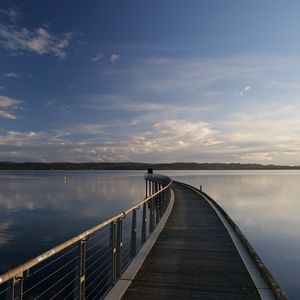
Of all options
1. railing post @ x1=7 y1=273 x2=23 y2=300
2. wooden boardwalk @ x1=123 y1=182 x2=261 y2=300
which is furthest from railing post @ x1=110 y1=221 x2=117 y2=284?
railing post @ x1=7 y1=273 x2=23 y2=300

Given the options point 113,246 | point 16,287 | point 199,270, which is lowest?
point 199,270

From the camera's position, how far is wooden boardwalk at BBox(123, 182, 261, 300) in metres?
5.43

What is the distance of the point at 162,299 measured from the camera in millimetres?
5164

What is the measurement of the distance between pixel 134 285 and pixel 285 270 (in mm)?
9072

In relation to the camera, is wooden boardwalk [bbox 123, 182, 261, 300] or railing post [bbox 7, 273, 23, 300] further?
wooden boardwalk [bbox 123, 182, 261, 300]

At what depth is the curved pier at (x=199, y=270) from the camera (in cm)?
543

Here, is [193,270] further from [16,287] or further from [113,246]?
[16,287]

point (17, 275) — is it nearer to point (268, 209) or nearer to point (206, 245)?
point (206, 245)

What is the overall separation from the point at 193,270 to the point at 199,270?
0.12m

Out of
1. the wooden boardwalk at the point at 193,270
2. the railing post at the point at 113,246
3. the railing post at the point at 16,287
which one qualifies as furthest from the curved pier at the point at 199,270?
the railing post at the point at 16,287

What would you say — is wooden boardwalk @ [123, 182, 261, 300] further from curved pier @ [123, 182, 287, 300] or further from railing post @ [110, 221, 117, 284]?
railing post @ [110, 221, 117, 284]

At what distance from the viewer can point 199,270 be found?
6.60 metres

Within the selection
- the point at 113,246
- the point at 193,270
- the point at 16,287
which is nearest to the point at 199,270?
the point at 193,270

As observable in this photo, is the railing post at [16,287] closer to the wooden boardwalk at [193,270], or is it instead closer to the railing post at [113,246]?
the wooden boardwalk at [193,270]
